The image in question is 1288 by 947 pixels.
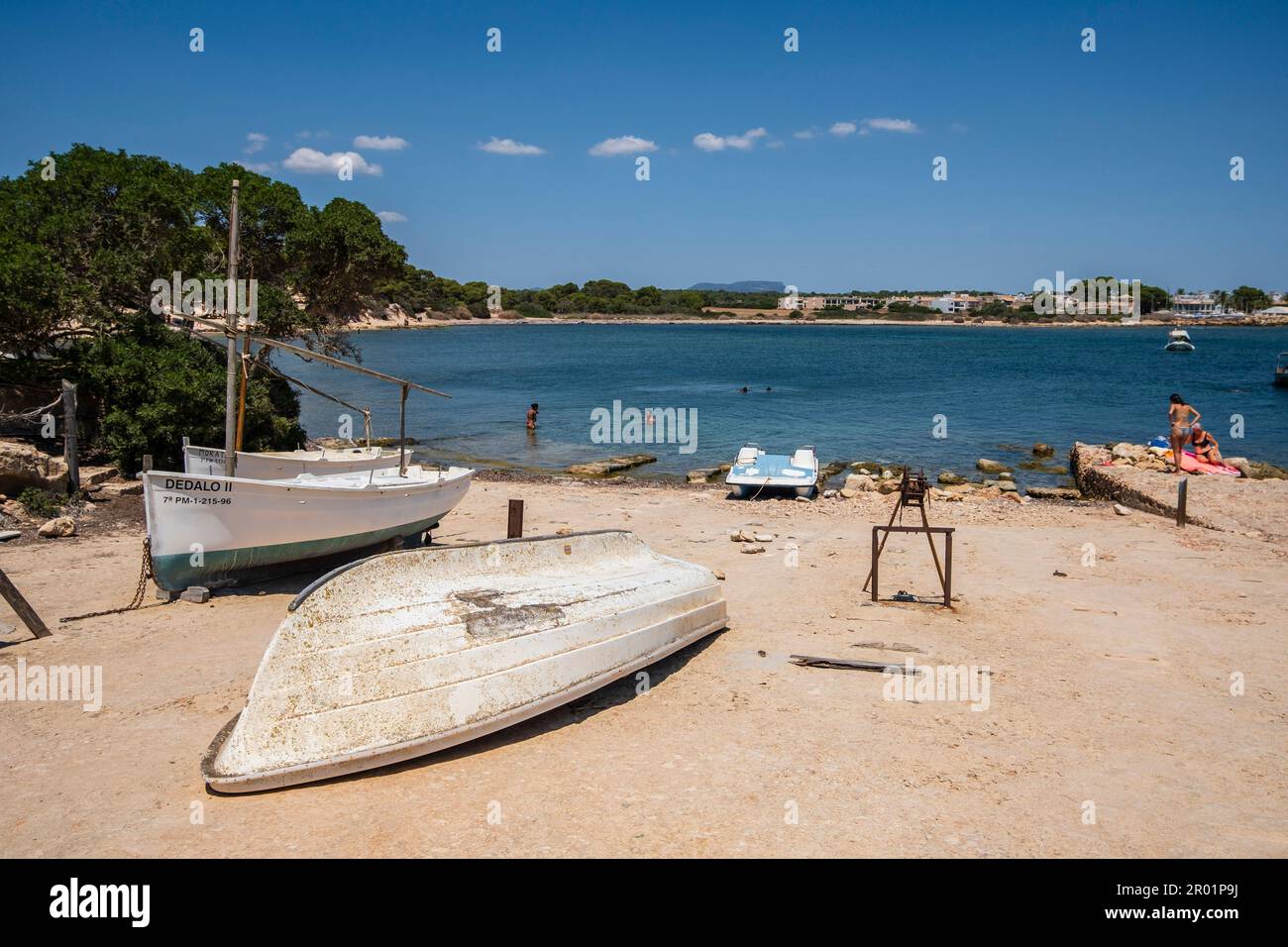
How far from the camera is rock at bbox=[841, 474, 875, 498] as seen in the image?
19.9m

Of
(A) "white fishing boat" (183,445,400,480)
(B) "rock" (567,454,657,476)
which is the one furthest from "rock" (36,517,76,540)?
(B) "rock" (567,454,657,476)

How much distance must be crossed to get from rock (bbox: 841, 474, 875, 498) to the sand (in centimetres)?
804

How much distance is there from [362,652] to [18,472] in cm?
1116

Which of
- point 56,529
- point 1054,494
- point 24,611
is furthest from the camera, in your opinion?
point 1054,494

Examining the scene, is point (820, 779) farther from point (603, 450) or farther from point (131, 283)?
point (603, 450)

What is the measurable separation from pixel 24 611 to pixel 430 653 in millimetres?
5182

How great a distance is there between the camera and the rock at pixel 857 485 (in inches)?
783

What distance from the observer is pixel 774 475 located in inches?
763

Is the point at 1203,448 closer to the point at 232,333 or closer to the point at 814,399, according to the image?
the point at 232,333

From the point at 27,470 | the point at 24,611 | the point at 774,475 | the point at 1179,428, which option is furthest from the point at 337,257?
the point at 1179,428

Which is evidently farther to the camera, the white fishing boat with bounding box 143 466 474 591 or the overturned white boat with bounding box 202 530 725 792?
the white fishing boat with bounding box 143 466 474 591

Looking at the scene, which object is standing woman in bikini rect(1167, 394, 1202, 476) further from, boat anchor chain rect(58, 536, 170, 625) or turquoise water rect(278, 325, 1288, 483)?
boat anchor chain rect(58, 536, 170, 625)

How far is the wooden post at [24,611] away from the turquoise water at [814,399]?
1693cm

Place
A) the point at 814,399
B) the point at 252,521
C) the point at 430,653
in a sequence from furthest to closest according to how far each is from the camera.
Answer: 1. the point at 814,399
2. the point at 252,521
3. the point at 430,653
